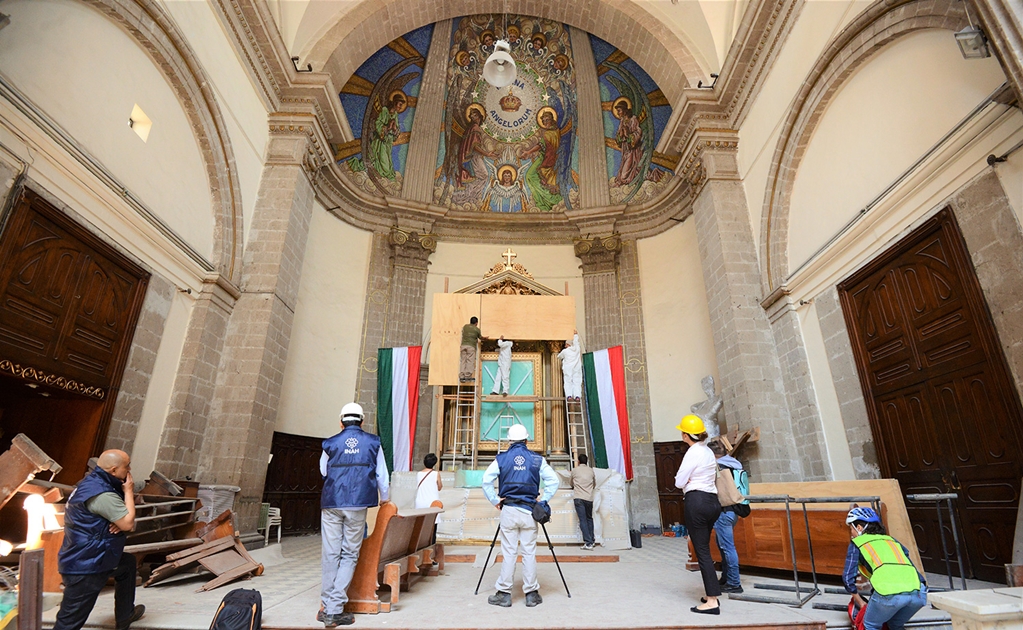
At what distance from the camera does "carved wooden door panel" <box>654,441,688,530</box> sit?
1062 cm

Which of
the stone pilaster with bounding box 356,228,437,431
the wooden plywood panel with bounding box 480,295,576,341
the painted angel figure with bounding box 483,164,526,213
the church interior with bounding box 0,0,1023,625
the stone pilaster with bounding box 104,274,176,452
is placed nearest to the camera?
the church interior with bounding box 0,0,1023,625

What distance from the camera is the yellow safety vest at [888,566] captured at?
9.43 ft

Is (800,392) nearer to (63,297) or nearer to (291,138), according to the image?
(63,297)

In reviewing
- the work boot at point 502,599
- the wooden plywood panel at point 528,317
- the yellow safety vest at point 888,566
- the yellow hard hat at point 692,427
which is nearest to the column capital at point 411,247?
the wooden plywood panel at point 528,317

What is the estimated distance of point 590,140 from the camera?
1355cm

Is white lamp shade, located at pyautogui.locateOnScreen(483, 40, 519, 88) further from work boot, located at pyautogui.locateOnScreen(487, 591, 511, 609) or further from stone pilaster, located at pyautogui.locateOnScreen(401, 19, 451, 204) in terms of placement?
work boot, located at pyautogui.locateOnScreen(487, 591, 511, 609)

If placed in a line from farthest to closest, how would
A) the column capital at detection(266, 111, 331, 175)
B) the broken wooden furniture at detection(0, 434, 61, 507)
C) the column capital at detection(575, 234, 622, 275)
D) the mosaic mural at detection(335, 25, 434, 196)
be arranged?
the column capital at detection(575, 234, 622, 275), the mosaic mural at detection(335, 25, 434, 196), the column capital at detection(266, 111, 331, 175), the broken wooden furniture at detection(0, 434, 61, 507)

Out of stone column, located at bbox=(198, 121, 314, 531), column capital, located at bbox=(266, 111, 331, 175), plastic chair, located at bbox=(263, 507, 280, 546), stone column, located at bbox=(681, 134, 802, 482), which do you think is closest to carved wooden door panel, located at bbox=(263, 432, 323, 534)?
plastic chair, located at bbox=(263, 507, 280, 546)

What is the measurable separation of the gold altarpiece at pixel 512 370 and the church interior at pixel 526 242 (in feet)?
0.20

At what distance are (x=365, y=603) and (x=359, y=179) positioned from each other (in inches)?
417

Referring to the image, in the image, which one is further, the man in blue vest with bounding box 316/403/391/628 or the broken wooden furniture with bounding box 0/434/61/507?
the broken wooden furniture with bounding box 0/434/61/507

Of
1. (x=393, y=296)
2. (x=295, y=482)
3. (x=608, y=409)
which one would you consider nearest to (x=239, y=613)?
(x=295, y=482)

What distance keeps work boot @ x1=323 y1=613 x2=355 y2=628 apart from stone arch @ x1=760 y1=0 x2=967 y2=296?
714 centimetres

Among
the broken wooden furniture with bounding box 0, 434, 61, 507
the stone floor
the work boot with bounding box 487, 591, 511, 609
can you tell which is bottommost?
the stone floor
